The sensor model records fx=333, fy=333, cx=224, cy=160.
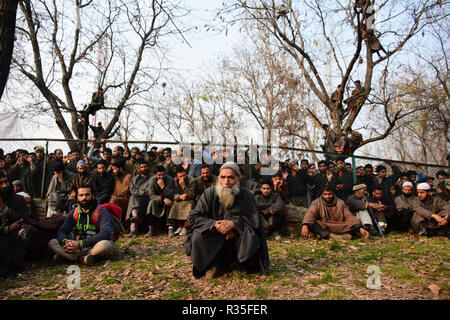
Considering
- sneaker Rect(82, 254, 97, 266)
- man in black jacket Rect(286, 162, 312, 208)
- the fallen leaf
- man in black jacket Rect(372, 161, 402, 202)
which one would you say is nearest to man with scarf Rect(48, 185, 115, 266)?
sneaker Rect(82, 254, 97, 266)

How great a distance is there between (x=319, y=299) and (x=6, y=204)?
5069 mm

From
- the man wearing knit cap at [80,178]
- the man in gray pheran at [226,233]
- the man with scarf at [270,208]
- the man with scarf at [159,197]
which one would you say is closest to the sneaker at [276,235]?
the man with scarf at [270,208]

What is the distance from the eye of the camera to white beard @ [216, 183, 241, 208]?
15.0 ft

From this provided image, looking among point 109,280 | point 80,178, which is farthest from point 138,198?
point 109,280

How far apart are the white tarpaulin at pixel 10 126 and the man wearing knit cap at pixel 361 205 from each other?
11391mm

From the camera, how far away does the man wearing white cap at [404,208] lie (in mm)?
8039

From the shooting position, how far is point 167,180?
26.0ft

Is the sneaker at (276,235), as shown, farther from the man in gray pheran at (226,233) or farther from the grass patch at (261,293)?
the grass patch at (261,293)

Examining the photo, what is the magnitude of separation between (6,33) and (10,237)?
2889mm

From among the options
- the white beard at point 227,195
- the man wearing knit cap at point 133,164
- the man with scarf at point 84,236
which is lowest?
the man with scarf at point 84,236

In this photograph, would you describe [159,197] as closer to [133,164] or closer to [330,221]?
[133,164]

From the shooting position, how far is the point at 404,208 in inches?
320

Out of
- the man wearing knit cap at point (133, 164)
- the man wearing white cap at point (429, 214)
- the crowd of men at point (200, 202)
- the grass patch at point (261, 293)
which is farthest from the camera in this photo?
the man wearing knit cap at point (133, 164)
